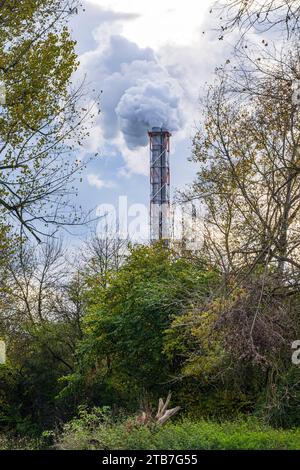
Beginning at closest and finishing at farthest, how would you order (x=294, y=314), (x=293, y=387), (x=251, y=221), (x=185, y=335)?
1. (x=294, y=314)
2. (x=293, y=387)
3. (x=251, y=221)
4. (x=185, y=335)

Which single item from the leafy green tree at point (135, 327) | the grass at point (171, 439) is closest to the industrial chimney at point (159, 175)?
the leafy green tree at point (135, 327)

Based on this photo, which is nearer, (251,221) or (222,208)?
(251,221)

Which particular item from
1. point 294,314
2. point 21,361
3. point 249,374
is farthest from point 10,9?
point 21,361

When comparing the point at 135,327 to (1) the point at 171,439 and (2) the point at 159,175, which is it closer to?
(1) the point at 171,439

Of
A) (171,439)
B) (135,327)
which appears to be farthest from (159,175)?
(171,439)

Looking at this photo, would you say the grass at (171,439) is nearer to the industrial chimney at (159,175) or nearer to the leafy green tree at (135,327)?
the leafy green tree at (135,327)

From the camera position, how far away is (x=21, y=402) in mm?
34688

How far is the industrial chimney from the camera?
157 ft

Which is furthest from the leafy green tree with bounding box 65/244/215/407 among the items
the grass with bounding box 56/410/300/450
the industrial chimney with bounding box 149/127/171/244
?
the industrial chimney with bounding box 149/127/171/244

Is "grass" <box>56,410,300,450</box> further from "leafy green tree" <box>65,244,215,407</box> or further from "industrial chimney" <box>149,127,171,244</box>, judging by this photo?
"industrial chimney" <box>149,127,171,244</box>

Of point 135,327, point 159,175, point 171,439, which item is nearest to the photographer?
point 171,439

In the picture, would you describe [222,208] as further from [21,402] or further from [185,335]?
[21,402]

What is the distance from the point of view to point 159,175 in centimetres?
4991
